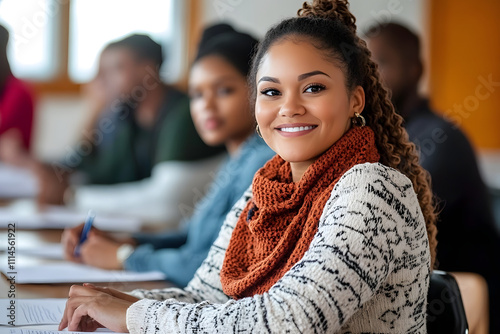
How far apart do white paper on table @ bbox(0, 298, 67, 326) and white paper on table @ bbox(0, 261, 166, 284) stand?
18 cm

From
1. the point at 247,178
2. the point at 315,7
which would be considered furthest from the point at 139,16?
the point at 315,7

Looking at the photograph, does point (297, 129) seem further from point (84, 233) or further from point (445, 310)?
point (84, 233)

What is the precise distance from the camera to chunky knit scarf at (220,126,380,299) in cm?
87

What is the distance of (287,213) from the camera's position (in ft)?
2.96

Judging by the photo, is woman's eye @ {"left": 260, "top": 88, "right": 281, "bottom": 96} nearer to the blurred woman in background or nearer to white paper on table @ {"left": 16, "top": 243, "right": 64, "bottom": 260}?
the blurred woman in background

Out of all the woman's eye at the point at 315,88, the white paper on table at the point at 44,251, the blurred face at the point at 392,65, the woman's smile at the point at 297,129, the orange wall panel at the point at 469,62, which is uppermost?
the orange wall panel at the point at 469,62

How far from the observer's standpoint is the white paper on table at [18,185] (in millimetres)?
2871

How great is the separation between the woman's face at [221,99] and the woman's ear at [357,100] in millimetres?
808

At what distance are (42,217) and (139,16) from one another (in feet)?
9.79

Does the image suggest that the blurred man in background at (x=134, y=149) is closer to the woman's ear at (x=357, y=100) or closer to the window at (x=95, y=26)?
the woman's ear at (x=357, y=100)

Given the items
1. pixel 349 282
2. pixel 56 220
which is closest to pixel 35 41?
pixel 56 220

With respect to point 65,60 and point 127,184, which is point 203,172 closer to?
point 127,184

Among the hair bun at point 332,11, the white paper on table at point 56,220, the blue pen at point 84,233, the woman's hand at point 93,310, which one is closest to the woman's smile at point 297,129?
the hair bun at point 332,11

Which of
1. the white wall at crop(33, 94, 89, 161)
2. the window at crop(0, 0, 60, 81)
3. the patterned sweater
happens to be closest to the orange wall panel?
the white wall at crop(33, 94, 89, 161)
